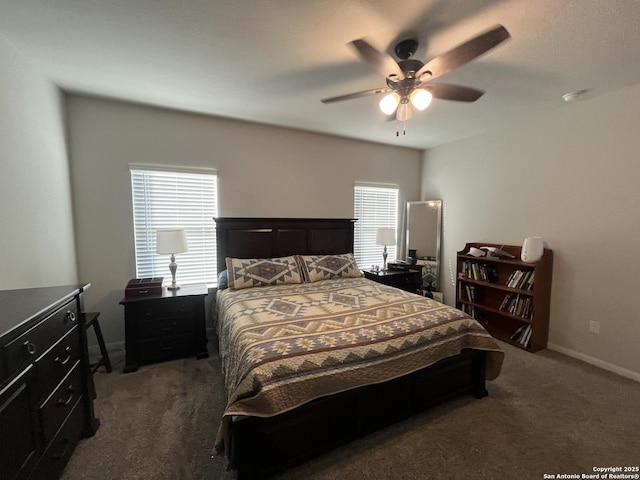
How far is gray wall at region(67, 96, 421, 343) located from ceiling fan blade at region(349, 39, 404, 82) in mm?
2059

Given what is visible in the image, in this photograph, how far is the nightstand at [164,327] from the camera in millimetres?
2535

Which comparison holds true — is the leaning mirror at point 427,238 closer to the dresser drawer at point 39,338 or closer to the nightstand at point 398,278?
the nightstand at point 398,278

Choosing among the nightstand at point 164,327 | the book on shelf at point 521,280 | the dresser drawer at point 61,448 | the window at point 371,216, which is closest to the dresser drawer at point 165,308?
the nightstand at point 164,327

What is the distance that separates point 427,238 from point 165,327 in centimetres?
373

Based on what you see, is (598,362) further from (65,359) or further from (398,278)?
(65,359)

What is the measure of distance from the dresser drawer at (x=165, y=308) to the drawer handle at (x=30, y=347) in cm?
143

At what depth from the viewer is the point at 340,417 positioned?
1638mm

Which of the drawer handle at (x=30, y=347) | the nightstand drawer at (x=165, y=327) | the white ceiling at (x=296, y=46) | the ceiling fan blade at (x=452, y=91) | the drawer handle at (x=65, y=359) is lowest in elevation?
the nightstand drawer at (x=165, y=327)

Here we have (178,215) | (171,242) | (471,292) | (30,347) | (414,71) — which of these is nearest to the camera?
(30,347)

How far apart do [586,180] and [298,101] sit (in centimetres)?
293

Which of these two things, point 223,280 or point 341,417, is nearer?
point 341,417

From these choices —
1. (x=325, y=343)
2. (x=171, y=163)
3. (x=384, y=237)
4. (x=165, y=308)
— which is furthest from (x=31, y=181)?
(x=384, y=237)

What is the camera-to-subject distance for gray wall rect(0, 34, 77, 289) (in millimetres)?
1791

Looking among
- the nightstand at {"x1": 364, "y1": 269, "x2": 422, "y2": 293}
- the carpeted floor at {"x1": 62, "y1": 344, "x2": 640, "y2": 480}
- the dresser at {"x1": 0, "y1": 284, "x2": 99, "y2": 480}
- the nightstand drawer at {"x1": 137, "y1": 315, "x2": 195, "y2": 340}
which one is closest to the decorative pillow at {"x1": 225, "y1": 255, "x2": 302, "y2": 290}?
the nightstand drawer at {"x1": 137, "y1": 315, "x2": 195, "y2": 340}
